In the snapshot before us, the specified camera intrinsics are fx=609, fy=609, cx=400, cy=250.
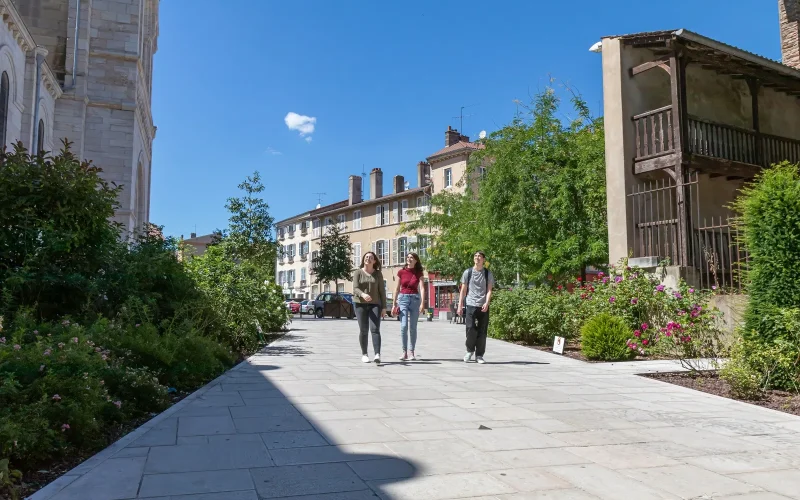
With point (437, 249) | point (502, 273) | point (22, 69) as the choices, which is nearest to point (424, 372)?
point (502, 273)

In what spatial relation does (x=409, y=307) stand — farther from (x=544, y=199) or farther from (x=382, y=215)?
(x=382, y=215)

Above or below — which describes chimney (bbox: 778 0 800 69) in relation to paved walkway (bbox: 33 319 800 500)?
above

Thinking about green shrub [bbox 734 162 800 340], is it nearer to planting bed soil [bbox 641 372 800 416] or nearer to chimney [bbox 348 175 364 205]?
planting bed soil [bbox 641 372 800 416]

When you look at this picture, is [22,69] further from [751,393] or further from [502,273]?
[751,393]

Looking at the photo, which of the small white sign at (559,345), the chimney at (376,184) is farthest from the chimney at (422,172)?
the small white sign at (559,345)

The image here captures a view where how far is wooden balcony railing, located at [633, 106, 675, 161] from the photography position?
41.3ft

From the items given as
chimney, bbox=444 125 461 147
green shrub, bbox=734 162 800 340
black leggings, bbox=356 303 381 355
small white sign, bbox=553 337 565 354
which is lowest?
small white sign, bbox=553 337 565 354

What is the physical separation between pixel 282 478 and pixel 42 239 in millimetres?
6458

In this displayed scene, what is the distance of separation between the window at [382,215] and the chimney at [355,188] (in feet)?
15.6

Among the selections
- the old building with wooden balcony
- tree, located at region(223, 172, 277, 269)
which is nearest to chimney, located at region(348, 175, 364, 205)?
tree, located at region(223, 172, 277, 269)

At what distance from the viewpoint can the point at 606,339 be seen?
393 inches

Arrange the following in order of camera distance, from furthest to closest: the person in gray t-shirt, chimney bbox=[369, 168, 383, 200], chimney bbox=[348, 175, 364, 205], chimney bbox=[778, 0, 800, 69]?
chimney bbox=[348, 175, 364, 205] < chimney bbox=[369, 168, 383, 200] < chimney bbox=[778, 0, 800, 69] < the person in gray t-shirt

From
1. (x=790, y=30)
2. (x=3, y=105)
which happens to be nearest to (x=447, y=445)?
(x=790, y=30)

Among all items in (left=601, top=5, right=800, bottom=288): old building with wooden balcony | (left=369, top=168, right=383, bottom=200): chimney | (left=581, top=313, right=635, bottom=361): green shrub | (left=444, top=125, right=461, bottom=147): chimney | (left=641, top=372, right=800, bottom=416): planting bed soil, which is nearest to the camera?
(left=641, top=372, right=800, bottom=416): planting bed soil
